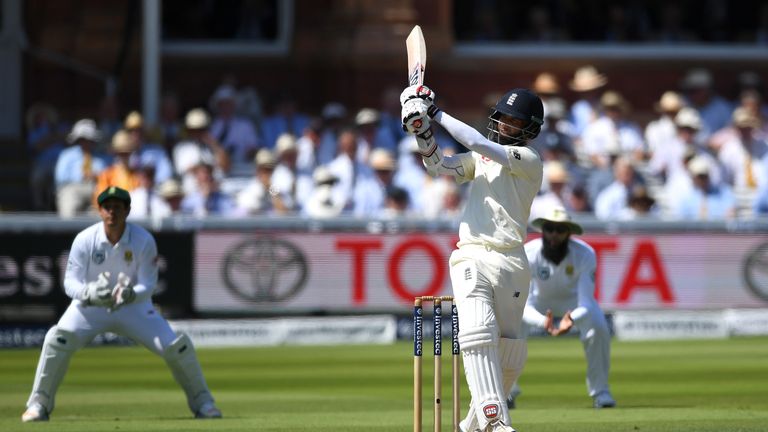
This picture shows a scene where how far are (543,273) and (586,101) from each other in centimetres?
796

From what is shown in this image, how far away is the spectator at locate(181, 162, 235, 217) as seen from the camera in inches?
637

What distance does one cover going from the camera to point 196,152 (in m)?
16.8

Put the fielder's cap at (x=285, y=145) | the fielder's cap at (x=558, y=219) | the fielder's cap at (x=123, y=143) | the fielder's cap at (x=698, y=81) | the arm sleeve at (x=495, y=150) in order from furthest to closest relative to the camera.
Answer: the fielder's cap at (x=698, y=81) < the fielder's cap at (x=285, y=145) < the fielder's cap at (x=123, y=143) < the fielder's cap at (x=558, y=219) < the arm sleeve at (x=495, y=150)

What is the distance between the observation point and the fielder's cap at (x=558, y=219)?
10336mm

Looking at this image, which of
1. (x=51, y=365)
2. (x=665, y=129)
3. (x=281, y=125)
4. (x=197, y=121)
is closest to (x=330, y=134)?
(x=281, y=125)

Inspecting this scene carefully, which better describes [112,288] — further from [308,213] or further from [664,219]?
[664,219]

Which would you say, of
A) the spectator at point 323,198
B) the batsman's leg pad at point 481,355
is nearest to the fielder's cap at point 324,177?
the spectator at point 323,198

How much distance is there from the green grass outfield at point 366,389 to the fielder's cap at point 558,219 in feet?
3.82

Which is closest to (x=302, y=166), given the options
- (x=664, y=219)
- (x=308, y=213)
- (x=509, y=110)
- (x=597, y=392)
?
(x=308, y=213)

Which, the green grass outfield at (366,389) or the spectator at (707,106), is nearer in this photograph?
the green grass outfield at (366,389)

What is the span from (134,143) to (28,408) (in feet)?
23.1

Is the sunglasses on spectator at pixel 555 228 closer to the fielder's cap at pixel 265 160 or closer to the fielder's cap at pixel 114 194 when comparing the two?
the fielder's cap at pixel 114 194

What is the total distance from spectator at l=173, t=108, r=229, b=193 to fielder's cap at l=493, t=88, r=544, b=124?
9.05 m

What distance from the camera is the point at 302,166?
17047 millimetres
